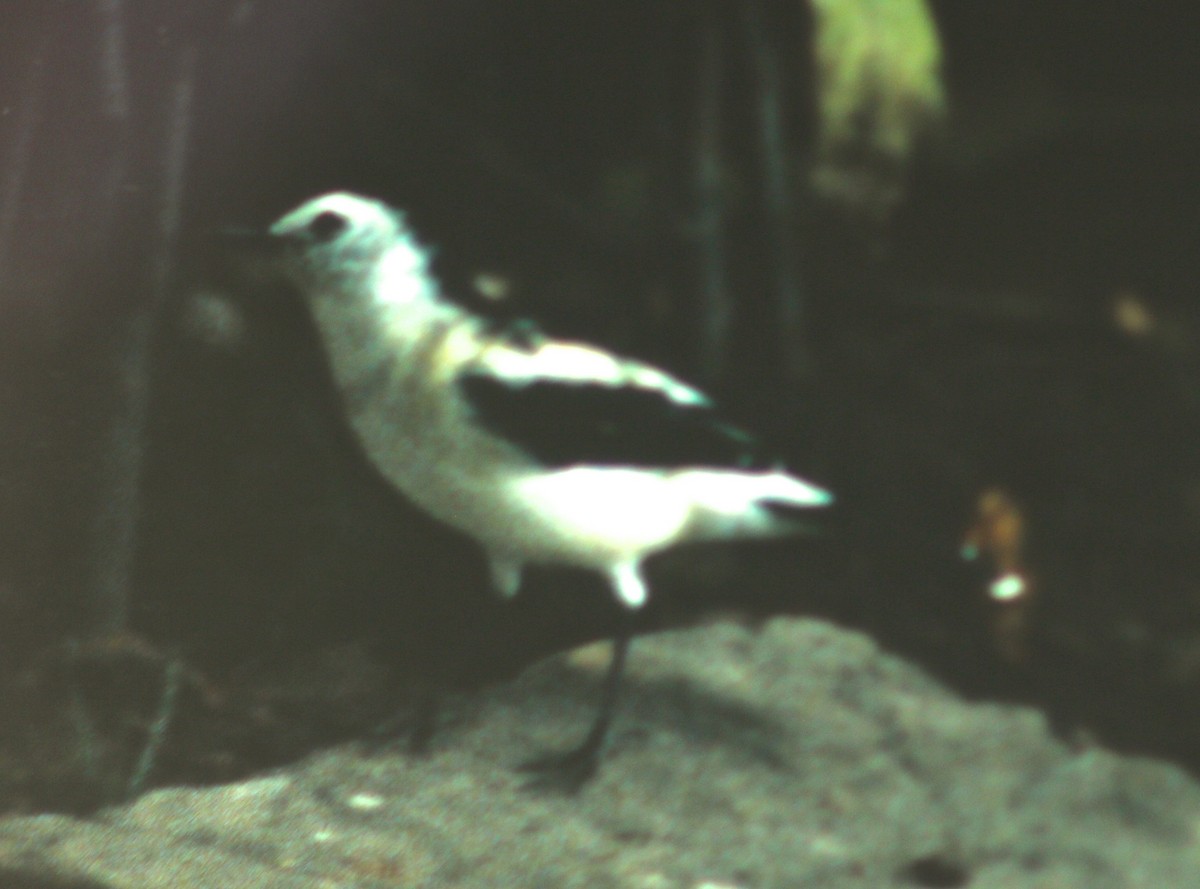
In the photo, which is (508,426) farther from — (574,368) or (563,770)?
(563,770)

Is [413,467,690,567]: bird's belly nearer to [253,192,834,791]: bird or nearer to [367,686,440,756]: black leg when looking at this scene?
[253,192,834,791]: bird

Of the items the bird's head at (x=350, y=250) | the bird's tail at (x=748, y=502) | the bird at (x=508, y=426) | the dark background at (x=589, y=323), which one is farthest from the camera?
the bird's tail at (x=748, y=502)

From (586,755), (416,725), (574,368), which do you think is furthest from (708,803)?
(574,368)

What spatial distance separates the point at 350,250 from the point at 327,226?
63 millimetres

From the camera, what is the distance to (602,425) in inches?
89.7

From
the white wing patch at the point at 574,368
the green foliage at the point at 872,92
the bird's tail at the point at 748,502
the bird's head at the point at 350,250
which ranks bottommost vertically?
the bird's tail at the point at 748,502

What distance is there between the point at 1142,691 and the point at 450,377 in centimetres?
192

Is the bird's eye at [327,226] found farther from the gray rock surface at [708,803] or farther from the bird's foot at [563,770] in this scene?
the bird's foot at [563,770]

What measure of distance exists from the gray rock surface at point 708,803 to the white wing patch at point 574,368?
554 millimetres

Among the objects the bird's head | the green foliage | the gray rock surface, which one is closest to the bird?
the bird's head

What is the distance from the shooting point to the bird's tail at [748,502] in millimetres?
2385

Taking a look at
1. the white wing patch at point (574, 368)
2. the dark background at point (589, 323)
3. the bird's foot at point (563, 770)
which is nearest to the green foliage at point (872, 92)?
the dark background at point (589, 323)

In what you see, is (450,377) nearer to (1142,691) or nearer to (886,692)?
(886,692)

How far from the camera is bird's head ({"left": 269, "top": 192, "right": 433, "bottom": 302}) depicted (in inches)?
79.7
